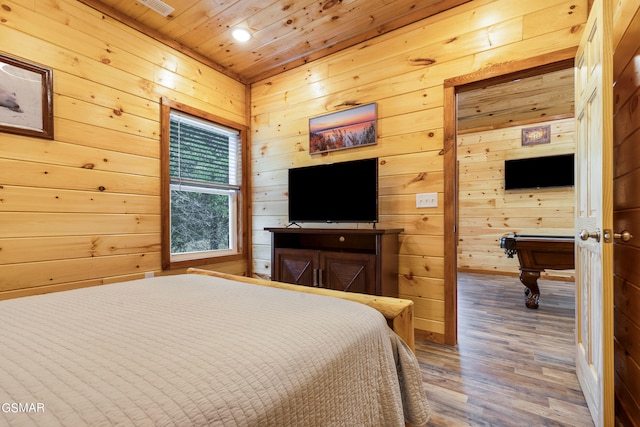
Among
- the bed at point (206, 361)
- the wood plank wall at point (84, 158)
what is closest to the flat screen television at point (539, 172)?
the bed at point (206, 361)

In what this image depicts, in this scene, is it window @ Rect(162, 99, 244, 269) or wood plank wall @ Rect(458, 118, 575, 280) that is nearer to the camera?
window @ Rect(162, 99, 244, 269)

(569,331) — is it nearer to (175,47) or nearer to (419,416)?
(419,416)

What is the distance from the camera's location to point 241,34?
9.19ft

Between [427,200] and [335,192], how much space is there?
31.1 inches

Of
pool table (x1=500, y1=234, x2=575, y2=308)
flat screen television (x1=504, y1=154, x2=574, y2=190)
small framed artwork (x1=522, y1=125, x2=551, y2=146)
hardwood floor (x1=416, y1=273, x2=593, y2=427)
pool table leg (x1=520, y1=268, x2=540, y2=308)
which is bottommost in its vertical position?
hardwood floor (x1=416, y1=273, x2=593, y2=427)

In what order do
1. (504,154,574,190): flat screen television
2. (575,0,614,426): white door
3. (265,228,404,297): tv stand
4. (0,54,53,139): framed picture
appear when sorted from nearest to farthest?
(575,0,614,426): white door → (0,54,53,139): framed picture → (265,228,404,297): tv stand → (504,154,574,190): flat screen television

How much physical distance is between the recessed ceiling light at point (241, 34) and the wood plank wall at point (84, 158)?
2.10ft

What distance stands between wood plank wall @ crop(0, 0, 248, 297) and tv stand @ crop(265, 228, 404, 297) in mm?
1163

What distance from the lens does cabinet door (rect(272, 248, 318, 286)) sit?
2.64m

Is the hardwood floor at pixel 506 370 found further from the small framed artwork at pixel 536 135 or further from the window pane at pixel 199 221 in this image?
the small framed artwork at pixel 536 135

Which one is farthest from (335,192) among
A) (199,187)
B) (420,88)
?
(199,187)

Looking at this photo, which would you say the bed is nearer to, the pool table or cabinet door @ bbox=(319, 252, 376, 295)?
cabinet door @ bbox=(319, 252, 376, 295)

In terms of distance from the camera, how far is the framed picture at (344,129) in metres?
2.78

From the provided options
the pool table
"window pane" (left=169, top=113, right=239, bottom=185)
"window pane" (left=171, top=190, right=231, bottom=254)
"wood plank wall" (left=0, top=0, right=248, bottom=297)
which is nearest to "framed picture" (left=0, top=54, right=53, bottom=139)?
"wood plank wall" (left=0, top=0, right=248, bottom=297)
